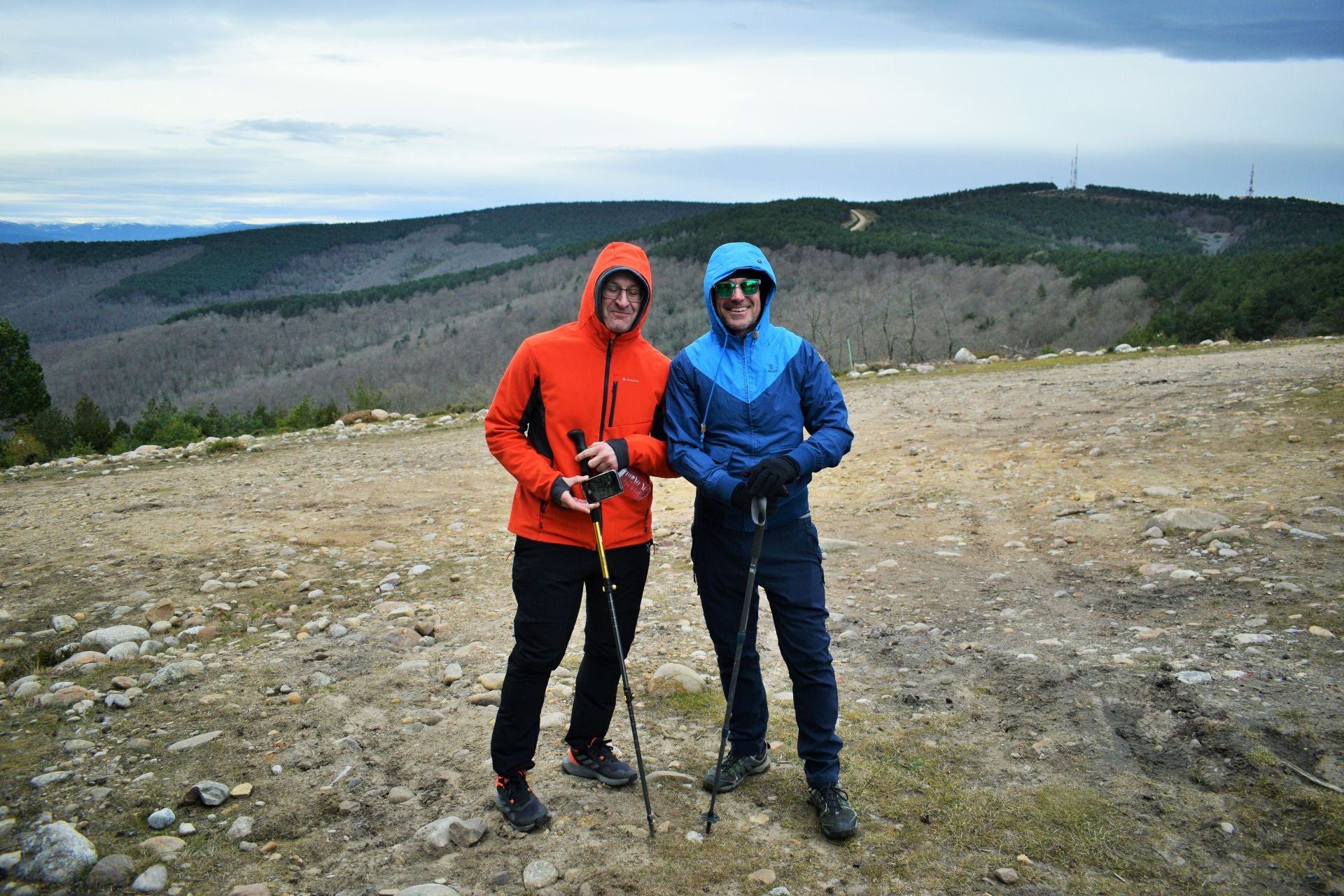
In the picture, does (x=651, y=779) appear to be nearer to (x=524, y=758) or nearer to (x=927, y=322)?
(x=524, y=758)

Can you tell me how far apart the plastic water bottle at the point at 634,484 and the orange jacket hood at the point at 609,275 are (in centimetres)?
57

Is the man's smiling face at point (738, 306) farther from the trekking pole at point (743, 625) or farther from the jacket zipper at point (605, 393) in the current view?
the trekking pole at point (743, 625)

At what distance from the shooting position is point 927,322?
48.3 meters

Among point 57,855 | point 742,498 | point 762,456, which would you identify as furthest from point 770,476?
point 57,855

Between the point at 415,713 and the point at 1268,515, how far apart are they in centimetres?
604

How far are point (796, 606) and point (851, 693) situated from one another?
1.51 meters

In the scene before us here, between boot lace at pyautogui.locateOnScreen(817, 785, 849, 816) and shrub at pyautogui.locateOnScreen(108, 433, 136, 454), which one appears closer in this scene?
boot lace at pyautogui.locateOnScreen(817, 785, 849, 816)

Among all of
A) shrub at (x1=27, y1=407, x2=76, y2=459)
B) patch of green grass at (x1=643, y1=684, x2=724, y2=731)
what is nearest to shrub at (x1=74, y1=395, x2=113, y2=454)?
shrub at (x1=27, y1=407, x2=76, y2=459)

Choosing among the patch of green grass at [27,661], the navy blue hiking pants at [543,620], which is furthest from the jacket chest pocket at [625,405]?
the patch of green grass at [27,661]

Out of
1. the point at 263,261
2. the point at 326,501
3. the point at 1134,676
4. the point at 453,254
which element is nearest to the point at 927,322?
the point at 326,501

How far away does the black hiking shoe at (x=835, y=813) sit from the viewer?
3.34 meters

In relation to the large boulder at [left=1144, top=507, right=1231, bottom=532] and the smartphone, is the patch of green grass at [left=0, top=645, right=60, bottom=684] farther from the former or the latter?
the large boulder at [left=1144, top=507, right=1231, bottom=532]

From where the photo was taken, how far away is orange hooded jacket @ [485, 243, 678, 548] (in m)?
3.51

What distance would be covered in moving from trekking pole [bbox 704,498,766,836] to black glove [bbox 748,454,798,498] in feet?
0.20
